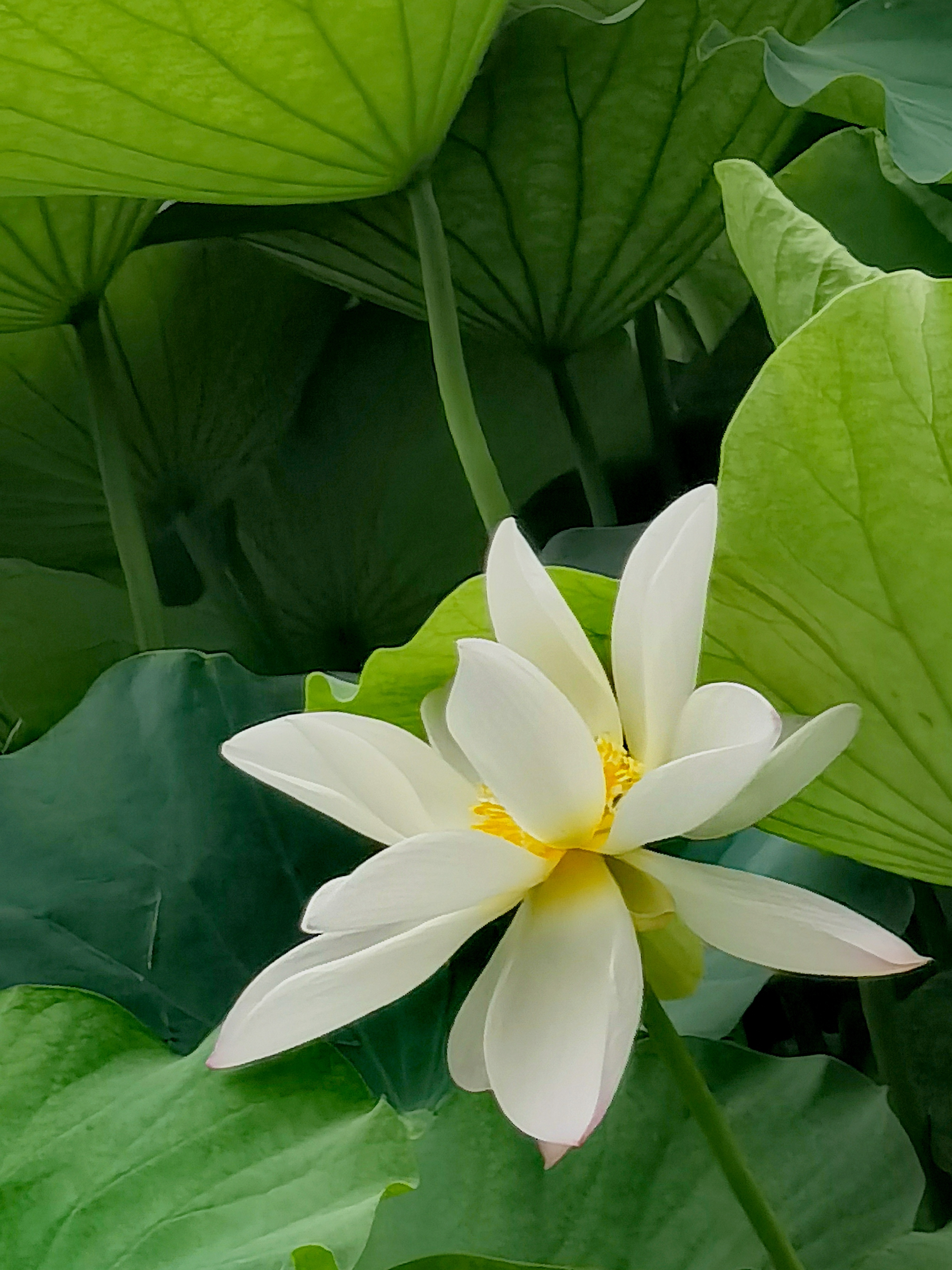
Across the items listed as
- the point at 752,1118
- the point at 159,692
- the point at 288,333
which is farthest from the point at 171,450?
the point at 752,1118

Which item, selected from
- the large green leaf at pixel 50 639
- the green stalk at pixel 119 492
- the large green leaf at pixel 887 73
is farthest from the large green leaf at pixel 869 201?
the large green leaf at pixel 50 639

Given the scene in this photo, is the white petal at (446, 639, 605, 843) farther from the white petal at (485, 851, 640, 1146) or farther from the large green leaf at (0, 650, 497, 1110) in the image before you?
the large green leaf at (0, 650, 497, 1110)

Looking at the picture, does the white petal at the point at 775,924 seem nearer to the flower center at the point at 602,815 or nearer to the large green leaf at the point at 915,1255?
the flower center at the point at 602,815

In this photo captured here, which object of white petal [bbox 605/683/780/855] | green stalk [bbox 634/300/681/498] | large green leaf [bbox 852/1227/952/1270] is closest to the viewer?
white petal [bbox 605/683/780/855]

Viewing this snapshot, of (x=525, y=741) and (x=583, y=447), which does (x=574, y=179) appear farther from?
(x=525, y=741)

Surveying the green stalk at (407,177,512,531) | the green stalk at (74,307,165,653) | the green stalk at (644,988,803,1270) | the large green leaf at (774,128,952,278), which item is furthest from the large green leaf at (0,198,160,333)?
the green stalk at (644,988,803,1270)

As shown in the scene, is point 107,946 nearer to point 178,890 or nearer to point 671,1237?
point 178,890

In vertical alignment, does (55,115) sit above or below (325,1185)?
above
